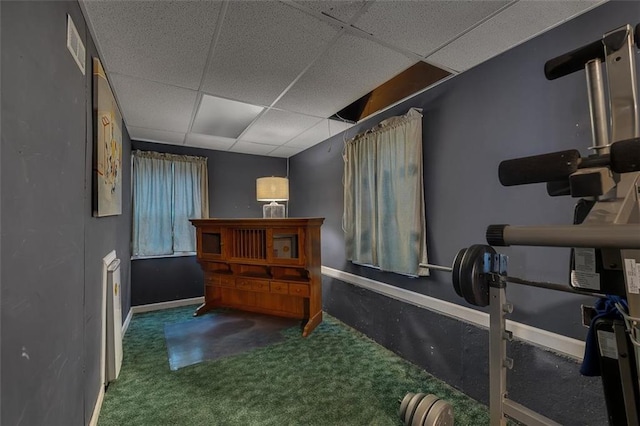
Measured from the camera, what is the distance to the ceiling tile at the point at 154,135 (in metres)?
3.32

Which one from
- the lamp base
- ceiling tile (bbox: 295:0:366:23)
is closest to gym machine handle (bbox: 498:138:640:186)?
ceiling tile (bbox: 295:0:366:23)

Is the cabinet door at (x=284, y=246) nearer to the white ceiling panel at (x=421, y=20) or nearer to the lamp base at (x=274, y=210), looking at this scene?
the lamp base at (x=274, y=210)

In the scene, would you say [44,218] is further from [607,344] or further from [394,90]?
[394,90]

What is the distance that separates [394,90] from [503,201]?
1.30 metres

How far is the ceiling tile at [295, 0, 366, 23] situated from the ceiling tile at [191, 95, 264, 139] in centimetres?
135

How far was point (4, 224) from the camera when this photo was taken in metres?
0.76

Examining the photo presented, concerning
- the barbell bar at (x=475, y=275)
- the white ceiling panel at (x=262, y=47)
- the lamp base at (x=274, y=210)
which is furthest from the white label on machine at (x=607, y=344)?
the lamp base at (x=274, y=210)

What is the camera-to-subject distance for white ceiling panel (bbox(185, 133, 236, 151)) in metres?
3.64

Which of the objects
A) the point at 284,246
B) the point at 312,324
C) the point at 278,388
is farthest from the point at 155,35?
the point at 312,324

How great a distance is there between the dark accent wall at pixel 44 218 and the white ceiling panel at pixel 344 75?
1.34m

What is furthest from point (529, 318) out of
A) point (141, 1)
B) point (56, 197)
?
point (141, 1)

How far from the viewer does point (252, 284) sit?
3.41 metres

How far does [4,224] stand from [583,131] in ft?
7.84

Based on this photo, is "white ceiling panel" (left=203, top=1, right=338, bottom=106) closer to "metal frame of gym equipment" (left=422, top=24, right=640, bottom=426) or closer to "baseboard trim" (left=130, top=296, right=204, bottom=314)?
"metal frame of gym equipment" (left=422, top=24, right=640, bottom=426)
